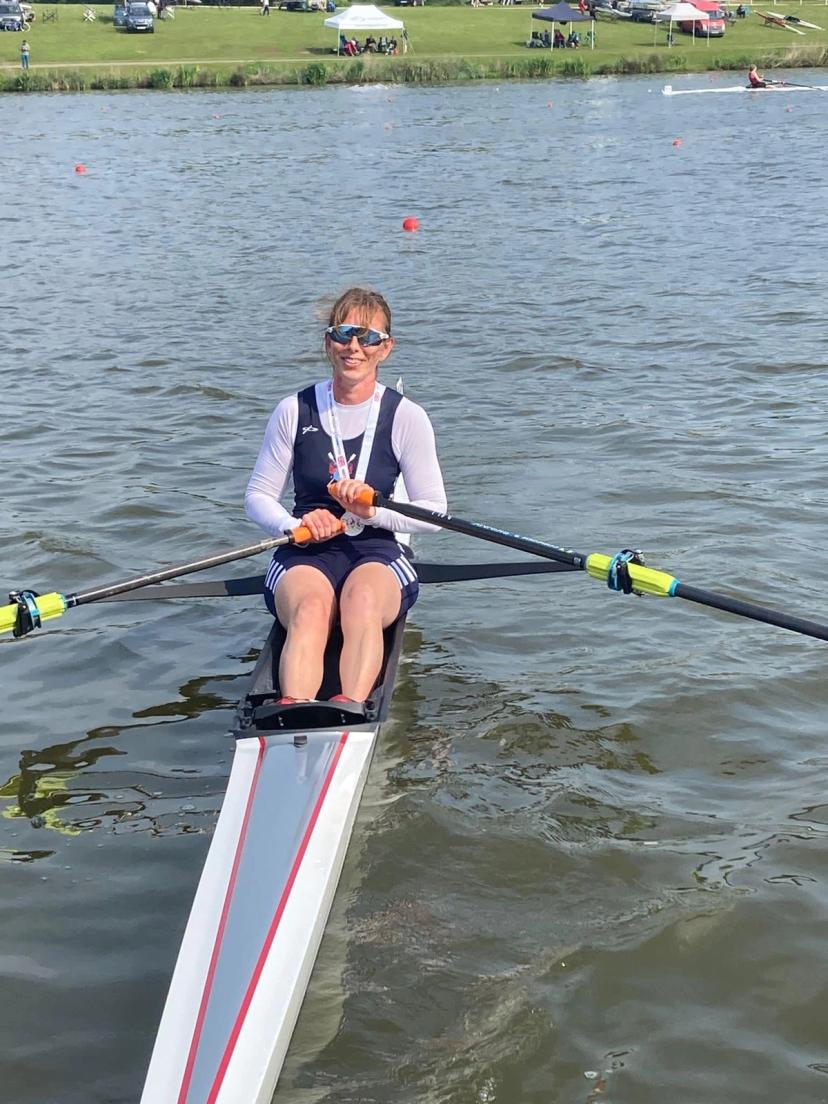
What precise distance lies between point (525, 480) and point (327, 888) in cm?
493

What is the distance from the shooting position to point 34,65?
49.6 m

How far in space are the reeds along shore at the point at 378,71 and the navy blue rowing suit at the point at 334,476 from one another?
44242mm

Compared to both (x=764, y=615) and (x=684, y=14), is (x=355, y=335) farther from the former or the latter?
(x=684, y=14)

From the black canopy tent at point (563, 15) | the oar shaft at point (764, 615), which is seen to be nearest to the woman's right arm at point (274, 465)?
the oar shaft at point (764, 615)

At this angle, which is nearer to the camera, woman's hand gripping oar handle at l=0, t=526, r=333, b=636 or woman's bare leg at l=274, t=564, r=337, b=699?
woman's bare leg at l=274, t=564, r=337, b=699

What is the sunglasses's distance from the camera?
204 inches

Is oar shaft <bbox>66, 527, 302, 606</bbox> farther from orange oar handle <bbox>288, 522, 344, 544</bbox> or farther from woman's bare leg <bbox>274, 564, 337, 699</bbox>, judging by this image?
woman's bare leg <bbox>274, 564, 337, 699</bbox>

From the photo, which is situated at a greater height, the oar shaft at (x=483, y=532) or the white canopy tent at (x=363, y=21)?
the white canopy tent at (x=363, y=21)

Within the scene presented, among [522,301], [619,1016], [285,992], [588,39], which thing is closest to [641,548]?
[619,1016]

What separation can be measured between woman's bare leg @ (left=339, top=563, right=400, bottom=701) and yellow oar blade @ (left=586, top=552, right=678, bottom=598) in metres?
0.82

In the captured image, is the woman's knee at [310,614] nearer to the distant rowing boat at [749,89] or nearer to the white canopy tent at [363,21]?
the distant rowing boat at [749,89]

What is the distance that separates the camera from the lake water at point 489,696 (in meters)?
3.75

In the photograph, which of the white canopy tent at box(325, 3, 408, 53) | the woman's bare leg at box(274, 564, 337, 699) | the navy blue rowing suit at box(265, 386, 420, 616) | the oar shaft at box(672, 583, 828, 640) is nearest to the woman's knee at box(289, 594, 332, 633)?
the woman's bare leg at box(274, 564, 337, 699)

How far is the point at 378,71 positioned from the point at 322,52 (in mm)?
7451
